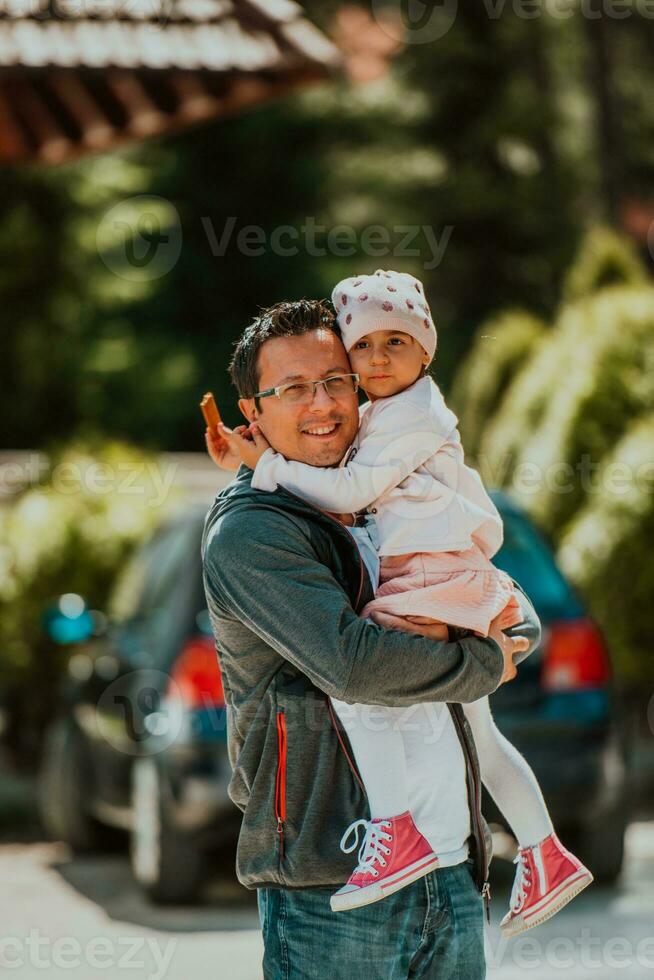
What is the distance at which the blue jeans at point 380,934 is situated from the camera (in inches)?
100

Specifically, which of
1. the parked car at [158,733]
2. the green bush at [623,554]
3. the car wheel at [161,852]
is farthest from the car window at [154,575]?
the green bush at [623,554]

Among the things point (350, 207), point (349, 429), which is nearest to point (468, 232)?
point (350, 207)

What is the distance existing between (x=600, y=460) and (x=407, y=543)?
7442mm

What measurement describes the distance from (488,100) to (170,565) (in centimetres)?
2169

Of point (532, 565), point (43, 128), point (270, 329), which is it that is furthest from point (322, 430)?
point (43, 128)

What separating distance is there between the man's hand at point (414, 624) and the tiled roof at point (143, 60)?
347cm

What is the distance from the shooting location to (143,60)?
5652 mm

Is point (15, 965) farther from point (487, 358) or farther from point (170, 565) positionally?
point (487, 358)

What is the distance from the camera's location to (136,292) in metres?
21.7

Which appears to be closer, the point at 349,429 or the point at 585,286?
the point at 349,429

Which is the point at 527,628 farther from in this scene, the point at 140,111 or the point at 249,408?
the point at 140,111

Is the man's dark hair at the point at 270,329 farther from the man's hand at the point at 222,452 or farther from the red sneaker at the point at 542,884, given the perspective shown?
the red sneaker at the point at 542,884

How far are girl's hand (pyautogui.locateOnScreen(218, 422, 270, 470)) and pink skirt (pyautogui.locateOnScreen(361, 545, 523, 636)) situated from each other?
0.31m

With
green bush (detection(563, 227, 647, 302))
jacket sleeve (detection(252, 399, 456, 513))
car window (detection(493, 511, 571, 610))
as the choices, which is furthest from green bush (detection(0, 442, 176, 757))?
jacket sleeve (detection(252, 399, 456, 513))
